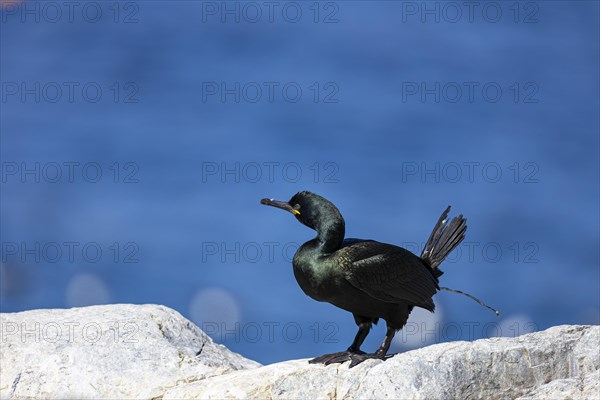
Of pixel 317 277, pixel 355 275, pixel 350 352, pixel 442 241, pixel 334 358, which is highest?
pixel 442 241

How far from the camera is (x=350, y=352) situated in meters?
8.88

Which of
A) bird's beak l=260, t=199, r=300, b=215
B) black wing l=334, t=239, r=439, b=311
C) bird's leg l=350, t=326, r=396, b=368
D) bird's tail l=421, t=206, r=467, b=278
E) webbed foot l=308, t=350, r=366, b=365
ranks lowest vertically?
webbed foot l=308, t=350, r=366, b=365

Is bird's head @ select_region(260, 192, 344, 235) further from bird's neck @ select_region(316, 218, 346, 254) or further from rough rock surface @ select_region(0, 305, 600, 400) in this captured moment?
rough rock surface @ select_region(0, 305, 600, 400)

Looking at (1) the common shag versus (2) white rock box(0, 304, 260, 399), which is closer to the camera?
(1) the common shag

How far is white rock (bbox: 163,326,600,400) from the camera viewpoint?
7.91 metres

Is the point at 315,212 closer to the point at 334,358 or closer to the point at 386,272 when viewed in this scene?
the point at 386,272

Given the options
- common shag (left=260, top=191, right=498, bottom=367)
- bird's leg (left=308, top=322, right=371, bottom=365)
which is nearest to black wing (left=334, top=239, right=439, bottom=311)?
common shag (left=260, top=191, right=498, bottom=367)

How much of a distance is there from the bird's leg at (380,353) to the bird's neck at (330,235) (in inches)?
39.7

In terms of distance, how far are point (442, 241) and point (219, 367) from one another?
9.49ft

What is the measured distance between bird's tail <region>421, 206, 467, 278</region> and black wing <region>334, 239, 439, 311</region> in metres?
0.53

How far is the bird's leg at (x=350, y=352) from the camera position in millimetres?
8648

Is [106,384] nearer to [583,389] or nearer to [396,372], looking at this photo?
[396,372]

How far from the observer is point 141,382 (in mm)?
9492

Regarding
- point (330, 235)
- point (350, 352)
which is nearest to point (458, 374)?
point (350, 352)
